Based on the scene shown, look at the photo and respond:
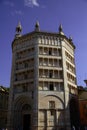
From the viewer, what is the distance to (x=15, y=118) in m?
37.4

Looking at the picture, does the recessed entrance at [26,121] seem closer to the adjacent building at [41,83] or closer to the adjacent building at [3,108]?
the adjacent building at [41,83]

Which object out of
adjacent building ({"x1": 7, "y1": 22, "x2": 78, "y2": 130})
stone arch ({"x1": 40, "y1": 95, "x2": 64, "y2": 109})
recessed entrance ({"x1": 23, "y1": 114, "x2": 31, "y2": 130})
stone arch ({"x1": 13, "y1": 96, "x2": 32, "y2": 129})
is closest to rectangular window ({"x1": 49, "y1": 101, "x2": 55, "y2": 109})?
adjacent building ({"x1": 7, "y1": 22, "x2": 78, "y2": 130})

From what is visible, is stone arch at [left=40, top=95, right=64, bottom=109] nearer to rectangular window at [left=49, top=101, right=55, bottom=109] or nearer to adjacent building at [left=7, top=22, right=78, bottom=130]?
adjacent building at [left=7, top=22, right=78, bottom=130]

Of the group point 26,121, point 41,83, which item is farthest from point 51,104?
point 26,121

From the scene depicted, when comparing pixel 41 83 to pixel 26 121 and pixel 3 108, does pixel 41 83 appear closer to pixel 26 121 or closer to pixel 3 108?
pixel 26 121

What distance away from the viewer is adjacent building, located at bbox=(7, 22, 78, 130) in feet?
117

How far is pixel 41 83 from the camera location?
3756cm

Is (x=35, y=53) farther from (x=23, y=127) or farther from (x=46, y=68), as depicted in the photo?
(x=23, y=127)

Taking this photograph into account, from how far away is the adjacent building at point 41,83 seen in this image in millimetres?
35684

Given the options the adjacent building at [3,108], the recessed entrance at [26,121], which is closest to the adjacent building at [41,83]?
the recessed entrance at [26,121]

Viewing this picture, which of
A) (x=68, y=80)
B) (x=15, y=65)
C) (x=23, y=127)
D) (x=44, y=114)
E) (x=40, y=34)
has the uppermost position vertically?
(x=40, y=34)

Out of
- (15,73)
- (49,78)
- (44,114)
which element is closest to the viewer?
(44,114)

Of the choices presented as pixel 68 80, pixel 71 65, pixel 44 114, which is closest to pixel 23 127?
pixel 44 114

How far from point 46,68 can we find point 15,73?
706 cm
